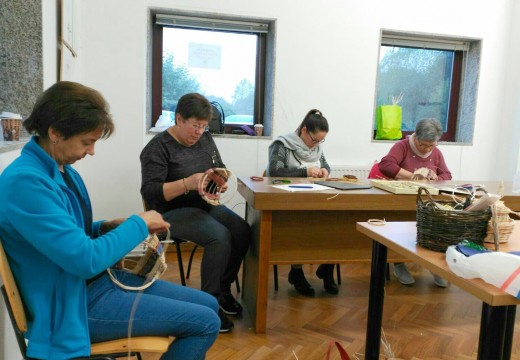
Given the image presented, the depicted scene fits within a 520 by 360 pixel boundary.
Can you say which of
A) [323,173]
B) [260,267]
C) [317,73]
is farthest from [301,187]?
[317,73]

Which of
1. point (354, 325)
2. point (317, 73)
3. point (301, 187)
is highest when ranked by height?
point (317, 73)

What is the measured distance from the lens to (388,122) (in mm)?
A: 4016

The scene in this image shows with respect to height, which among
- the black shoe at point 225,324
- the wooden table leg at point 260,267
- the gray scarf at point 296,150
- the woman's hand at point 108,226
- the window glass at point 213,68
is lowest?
the black shoe at point 225,324

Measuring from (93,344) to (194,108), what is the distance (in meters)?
1.30

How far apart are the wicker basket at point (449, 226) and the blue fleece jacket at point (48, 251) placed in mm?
848

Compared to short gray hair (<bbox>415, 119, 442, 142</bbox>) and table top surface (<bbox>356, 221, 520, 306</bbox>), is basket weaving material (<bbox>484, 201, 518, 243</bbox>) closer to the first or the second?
table top surface (<bbox>356, 221, 520, 306</bbox>)

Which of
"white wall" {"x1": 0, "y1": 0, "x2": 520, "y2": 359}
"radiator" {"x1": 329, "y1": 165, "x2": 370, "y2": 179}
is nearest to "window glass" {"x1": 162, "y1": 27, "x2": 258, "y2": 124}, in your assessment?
"white wall" {"x1": 0, "y1": 0, "x2": 520, "y2": 359}

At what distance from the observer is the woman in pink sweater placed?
297 cm

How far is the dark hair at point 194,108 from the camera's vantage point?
221 centimetres

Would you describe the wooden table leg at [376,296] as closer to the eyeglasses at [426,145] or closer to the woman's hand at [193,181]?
the woman's hand at [193,181]

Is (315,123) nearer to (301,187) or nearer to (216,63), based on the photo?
(301,187)

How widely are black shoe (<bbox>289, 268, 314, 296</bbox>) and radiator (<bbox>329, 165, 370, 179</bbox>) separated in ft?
3.78

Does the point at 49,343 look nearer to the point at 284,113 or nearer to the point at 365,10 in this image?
the point at 284,113

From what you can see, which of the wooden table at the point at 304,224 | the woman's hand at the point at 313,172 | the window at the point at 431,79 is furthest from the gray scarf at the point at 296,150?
the window at the point at 431,79
